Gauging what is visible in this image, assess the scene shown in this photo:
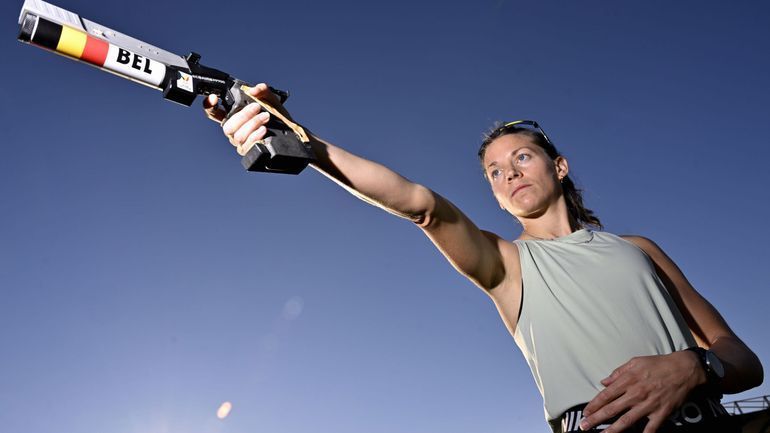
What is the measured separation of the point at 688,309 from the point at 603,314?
1031 mm

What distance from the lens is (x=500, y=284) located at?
2914 mm

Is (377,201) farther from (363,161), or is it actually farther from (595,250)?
(595,250)

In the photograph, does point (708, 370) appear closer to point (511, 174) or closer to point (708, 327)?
point (708, 327)

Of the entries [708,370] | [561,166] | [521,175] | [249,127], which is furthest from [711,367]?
[249,127]

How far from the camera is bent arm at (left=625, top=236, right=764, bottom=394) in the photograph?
8.68ft

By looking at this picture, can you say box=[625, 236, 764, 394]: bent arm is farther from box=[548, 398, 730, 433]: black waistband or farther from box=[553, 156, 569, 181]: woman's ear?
box=[553, 156, 569, 181]: woman's ear

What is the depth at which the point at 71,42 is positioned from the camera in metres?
2.37

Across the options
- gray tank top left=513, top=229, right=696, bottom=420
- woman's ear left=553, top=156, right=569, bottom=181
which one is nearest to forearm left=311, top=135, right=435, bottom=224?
gray tank top left=513, top=229, right=696, bottom=420

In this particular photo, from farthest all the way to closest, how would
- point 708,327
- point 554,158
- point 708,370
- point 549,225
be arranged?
point 554,158
point 549,225
point 708,327
point 708,370

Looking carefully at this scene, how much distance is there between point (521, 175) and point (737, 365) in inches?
63.2

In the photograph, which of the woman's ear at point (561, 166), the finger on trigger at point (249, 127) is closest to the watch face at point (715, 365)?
the woman's ear at point (561, 166)

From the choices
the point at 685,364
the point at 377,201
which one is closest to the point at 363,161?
the point at 377,201

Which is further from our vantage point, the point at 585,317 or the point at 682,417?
the point at 585,317

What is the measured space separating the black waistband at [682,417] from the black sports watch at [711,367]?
84 millimetres
